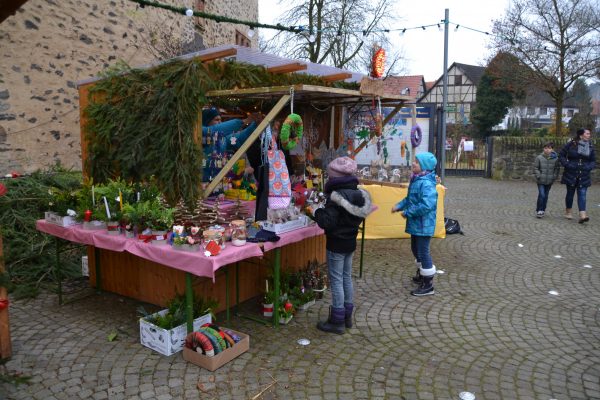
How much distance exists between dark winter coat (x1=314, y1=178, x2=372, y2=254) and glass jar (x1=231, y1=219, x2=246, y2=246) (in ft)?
2.10

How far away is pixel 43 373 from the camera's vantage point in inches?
136

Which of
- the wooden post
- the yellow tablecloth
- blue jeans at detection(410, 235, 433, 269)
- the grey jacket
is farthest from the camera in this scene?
the grey jacket

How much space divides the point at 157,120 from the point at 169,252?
59.2 inches

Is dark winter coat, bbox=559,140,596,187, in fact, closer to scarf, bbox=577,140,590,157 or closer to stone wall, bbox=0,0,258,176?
scarf, bbox=577,140,590,157

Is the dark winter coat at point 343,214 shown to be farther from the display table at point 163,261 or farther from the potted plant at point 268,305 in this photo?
the potted plant at point 268,305

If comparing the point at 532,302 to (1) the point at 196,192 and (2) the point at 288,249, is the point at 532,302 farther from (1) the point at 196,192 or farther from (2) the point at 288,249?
(1) the point at 196,192

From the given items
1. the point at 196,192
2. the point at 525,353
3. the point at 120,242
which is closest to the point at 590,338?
the point at 525,353

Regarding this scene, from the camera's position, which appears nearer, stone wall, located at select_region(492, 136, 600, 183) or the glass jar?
the glass jar

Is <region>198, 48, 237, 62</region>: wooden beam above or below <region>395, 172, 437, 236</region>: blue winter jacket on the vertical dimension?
above

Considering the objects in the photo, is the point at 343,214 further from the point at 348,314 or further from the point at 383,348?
the point at 383,348

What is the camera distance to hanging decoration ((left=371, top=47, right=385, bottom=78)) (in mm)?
5008

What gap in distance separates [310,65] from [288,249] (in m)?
2.37

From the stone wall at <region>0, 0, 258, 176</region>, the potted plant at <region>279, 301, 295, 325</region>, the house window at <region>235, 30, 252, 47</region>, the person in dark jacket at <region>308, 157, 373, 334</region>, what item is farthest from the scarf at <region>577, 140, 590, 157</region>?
the house window at <region>235, 30, 252, 47</region>

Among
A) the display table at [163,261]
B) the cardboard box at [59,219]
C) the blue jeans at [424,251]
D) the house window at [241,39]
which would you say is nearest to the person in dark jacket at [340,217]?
the display table at [163,261]
